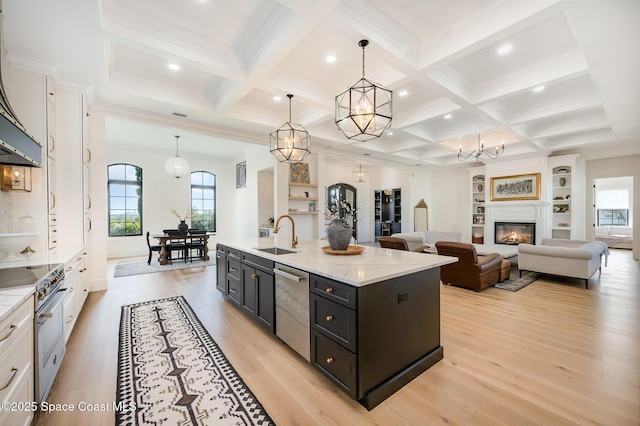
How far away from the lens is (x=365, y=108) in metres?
2.76

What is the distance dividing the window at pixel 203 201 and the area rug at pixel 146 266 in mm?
2334

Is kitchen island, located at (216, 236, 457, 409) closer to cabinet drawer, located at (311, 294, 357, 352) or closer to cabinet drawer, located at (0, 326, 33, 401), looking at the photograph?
cabinet drawer, located at (311, 294, 357, 352)

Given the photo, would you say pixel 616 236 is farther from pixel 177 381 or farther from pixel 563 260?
pixel 177 381

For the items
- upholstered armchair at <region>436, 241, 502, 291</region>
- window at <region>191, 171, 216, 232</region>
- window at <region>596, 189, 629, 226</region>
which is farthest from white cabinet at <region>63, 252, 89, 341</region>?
window at <region>596, 189, 629, 226</region>

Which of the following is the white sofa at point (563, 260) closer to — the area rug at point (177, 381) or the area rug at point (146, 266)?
the area rug at point (177, 381)

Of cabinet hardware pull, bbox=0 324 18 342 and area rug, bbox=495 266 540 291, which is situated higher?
cabinet hardware pull, bbox=0 324 18 342

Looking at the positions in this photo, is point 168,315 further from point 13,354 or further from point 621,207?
point 621,207

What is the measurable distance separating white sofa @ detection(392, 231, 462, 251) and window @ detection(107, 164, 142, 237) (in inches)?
305

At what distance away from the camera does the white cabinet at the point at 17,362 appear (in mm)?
1263

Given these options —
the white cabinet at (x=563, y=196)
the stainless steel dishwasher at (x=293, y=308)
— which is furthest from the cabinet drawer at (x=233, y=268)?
the white cabinet at (x=563, y=196)

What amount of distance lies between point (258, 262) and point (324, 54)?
8.55 ft

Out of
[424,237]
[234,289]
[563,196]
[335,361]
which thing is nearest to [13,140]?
[234,289]

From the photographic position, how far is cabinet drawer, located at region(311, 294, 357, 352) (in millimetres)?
1774

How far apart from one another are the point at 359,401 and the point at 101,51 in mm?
4239
